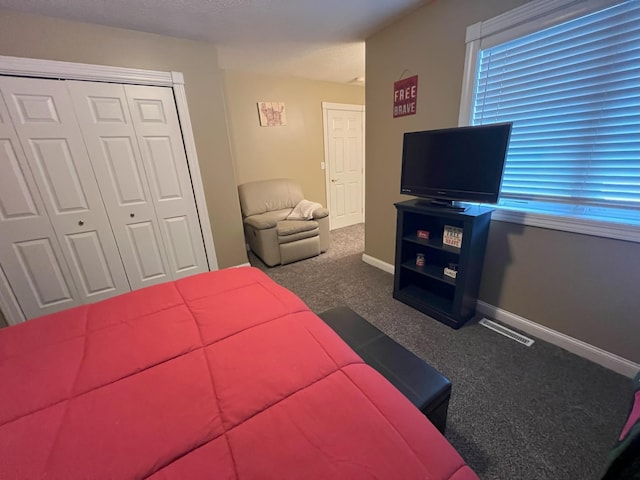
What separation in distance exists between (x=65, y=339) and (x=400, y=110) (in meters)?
2.87

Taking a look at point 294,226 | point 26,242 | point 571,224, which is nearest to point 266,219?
point 294,226

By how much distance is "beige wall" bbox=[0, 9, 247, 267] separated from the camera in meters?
1.93

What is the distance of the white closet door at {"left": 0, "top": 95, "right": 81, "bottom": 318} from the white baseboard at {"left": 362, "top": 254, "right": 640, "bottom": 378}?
3.75m

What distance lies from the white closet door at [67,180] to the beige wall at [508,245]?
2.76 meters

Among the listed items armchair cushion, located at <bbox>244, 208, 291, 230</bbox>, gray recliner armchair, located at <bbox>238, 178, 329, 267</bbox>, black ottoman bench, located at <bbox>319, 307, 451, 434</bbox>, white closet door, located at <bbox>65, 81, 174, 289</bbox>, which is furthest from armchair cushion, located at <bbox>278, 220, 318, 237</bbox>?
black ottoman bench, located at <bbox>319, 307, 451, 434</bbox>

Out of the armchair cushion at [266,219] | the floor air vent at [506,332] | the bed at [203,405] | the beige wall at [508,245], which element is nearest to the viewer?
the bed at [203,405]

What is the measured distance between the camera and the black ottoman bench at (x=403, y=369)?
3.55 ft

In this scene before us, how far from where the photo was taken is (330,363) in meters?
0.96

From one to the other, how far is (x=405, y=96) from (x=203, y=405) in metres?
2.70

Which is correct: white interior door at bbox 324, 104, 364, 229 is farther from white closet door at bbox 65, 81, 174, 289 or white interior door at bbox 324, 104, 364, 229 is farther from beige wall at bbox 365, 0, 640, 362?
white closet door at bbox 65, 81, 174, 289

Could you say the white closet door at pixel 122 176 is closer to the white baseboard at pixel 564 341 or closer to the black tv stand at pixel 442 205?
the black tv stand at pixel 442 205

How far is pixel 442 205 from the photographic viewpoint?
2.08 meters

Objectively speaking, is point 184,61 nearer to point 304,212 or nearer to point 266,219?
Answer: point 266,219

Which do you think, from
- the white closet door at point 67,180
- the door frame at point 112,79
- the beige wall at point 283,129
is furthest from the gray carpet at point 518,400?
the beige wall at point 283,129
